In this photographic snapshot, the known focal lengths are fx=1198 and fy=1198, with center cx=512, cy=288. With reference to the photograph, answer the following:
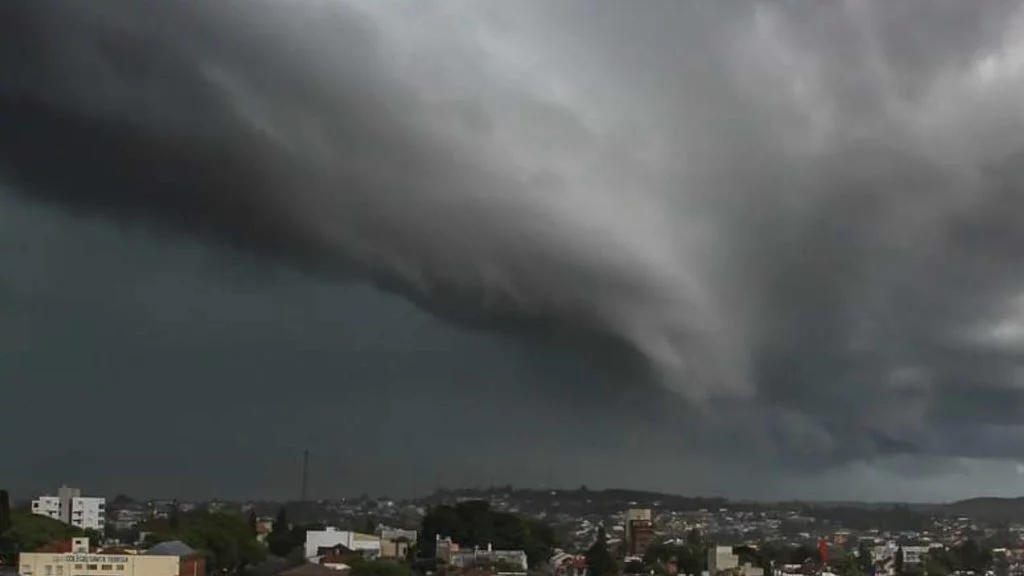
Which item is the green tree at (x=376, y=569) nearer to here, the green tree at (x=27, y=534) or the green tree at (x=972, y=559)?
the green tree at (x=27, y=534)

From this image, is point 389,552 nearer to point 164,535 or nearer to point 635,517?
point 164,535

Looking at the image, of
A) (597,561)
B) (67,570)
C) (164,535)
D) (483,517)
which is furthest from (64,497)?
(67,570)

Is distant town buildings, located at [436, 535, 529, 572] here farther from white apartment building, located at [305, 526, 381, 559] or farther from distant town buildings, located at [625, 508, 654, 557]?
distant town buildings, located at [625, 508, 654, 557]

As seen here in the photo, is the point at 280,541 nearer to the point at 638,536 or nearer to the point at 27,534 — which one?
the point at 27,534

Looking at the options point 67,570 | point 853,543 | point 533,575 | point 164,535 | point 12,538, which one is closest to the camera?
point 67,570

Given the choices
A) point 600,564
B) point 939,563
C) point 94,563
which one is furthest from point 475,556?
point 939,563

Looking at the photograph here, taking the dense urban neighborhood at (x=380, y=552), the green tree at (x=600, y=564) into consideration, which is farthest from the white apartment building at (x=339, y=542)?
the green tree at (x=600, y=564)
